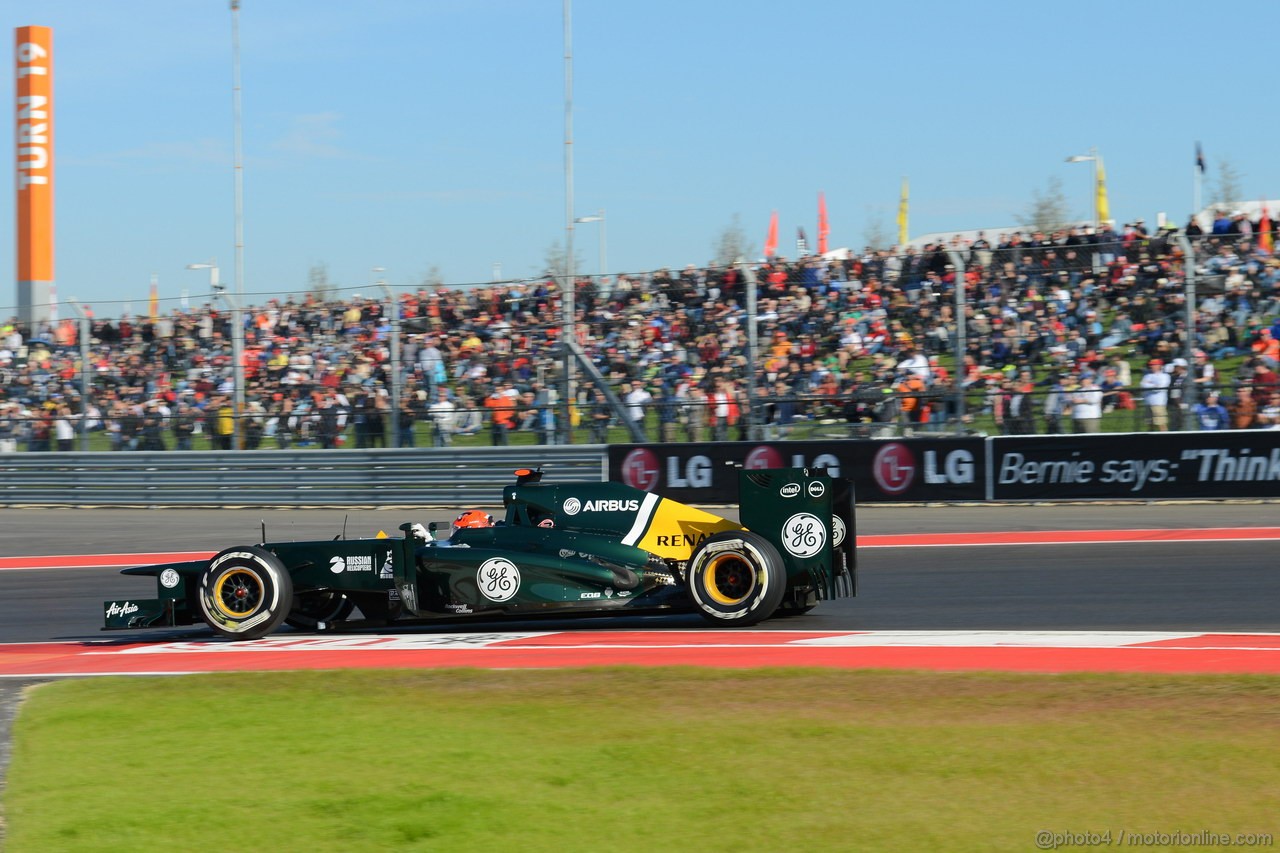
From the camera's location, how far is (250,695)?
742 centimetres

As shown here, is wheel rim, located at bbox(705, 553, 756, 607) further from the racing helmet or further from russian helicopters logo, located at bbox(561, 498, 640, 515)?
the racing helmet

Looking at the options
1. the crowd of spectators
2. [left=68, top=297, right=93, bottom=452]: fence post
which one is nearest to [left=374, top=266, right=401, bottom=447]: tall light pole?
the crowd of spectators

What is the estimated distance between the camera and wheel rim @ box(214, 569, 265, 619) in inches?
378

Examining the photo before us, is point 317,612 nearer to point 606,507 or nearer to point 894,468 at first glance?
point 606,507

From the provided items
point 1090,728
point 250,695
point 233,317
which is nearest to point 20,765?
point 250,695

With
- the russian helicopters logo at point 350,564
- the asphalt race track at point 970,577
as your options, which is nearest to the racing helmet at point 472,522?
the russian helicopters logo at point 350,564

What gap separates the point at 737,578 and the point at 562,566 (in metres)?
1.12

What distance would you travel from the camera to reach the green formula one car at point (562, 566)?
9305 millimetres

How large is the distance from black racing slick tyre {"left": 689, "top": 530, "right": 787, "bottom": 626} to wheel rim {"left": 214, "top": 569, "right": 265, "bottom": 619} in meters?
2.88

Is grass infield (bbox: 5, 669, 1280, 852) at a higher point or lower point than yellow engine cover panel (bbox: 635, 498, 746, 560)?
lower

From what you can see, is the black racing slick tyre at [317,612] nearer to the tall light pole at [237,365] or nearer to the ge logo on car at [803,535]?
the ge logo on car at [803,535]

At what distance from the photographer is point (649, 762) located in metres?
5.63

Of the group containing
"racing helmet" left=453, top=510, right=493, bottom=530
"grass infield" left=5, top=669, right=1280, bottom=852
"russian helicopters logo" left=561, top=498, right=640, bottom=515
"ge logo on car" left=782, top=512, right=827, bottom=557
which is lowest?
"grass infield" left=5, top=669, right=1280, bottom=852
